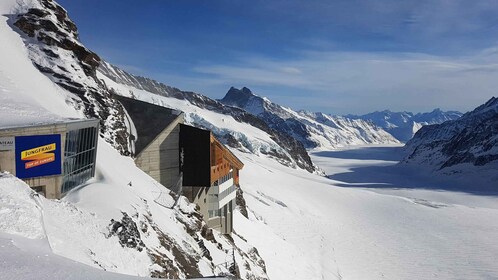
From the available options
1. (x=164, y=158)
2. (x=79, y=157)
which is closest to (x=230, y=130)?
(x=164, y=158)

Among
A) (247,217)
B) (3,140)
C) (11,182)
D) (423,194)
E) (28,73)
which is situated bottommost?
(423,194)

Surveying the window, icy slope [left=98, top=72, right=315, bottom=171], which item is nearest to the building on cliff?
the window

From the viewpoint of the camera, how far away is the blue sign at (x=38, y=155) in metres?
17.0

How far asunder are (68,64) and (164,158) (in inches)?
444

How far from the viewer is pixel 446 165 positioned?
618ft

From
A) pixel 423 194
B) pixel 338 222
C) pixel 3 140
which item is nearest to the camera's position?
pixel 3 140

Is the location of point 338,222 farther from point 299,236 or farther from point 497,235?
point 497,235

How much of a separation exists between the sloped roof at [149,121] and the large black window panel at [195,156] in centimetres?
157

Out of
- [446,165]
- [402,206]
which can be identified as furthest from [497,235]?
[446,165]

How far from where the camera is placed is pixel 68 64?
32.3m

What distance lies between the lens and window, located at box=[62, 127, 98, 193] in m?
19.4

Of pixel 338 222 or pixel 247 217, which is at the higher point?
pixel 247 217

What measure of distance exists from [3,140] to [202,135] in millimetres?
18762

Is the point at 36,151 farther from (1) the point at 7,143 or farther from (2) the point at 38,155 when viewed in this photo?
(1) the point at 7,143
